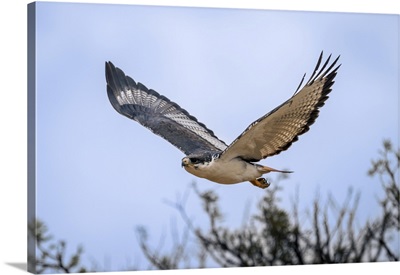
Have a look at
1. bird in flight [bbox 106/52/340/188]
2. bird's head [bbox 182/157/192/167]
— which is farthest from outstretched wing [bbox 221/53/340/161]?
bird's head [bbox 182/157/192/167]

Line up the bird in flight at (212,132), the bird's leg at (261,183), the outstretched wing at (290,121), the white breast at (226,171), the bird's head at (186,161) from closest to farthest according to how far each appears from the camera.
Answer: the outstretched wing at (290,121), the bird in flight at (212,132), the bird's head at (186,161), the white breast at (226,171), the bird's leg at (261,183)

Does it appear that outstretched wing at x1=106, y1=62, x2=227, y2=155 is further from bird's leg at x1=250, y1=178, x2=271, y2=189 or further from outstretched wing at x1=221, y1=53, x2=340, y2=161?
outstretched wing at x1=221, y1=53, x2=340, y2=161

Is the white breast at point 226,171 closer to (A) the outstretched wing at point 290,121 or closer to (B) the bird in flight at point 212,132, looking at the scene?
(B) the bird in flight at point 212,132

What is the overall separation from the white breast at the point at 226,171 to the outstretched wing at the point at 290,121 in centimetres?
12

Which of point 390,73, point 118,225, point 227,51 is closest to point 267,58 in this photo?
point 227,51

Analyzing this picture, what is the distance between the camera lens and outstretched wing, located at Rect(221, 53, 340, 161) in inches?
334

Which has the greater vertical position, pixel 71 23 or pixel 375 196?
pixel 71 23

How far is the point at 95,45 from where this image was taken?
8.95 meters

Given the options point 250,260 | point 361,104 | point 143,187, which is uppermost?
point 361,104

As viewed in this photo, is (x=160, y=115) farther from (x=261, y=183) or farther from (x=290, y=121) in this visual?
(x=290, y=121)

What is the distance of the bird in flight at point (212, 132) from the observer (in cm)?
859

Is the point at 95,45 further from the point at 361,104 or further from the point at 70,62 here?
the point at 361,104

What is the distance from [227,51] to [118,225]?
1611mm

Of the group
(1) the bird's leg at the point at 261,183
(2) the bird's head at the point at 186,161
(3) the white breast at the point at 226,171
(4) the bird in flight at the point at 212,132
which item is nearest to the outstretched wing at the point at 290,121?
(4) the bird in flight at the point at 212,132
